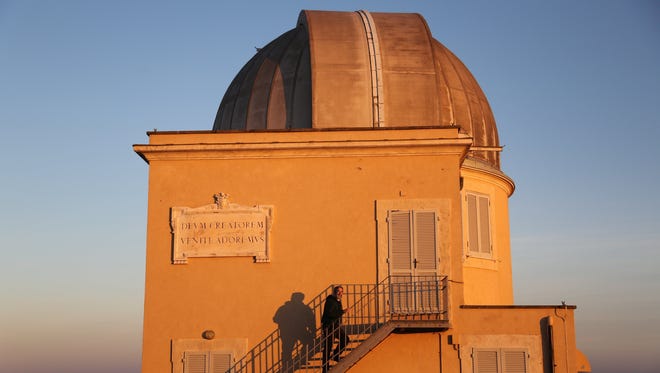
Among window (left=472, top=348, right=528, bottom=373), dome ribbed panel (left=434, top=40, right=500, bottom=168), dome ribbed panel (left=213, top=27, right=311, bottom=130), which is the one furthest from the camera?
dome ribbed panel (left=434, top=40, right=500, bottom=168)

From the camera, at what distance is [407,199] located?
64.8ft

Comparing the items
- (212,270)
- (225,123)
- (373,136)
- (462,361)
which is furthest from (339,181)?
(225,123)

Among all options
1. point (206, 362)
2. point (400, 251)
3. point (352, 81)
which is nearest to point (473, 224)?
point (400, 251)

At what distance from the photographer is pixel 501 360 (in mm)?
19031

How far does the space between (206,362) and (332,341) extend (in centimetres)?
286

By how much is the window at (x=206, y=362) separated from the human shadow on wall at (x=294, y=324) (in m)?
1.25

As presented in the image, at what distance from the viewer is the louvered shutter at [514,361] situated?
1902 centimetres

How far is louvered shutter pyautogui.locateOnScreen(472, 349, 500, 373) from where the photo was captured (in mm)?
18984

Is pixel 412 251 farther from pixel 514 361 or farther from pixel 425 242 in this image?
pixel 514 361

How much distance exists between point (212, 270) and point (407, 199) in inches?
180

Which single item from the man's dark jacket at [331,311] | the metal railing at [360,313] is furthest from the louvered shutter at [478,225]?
the man's dark jacket at [331,311]

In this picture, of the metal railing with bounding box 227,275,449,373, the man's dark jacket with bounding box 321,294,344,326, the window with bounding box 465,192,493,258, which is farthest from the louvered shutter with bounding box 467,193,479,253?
the man's dark jacket with bounding box 321,294,344,326

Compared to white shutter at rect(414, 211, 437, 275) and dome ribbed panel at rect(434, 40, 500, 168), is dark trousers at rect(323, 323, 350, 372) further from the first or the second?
dome ribbed panel at rect(434, 40, 500, 168)

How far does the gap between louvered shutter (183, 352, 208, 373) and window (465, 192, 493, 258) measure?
8099 millimetres
